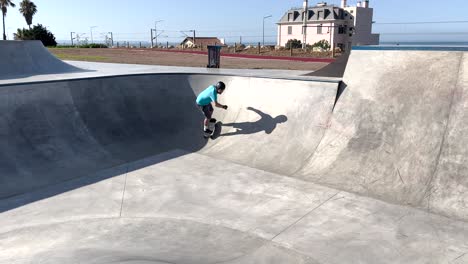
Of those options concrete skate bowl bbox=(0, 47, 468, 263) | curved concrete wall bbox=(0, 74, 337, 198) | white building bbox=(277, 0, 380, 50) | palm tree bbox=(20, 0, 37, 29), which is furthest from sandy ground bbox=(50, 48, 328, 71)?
palm tree bbox=(20, 0, 37, 29)

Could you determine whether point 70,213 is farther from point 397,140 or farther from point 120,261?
point 397,140

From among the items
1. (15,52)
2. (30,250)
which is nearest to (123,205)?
(30,250)

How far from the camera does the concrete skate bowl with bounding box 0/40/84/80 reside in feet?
47.8

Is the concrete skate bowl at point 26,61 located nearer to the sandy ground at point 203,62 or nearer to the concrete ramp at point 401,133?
the sandy ground at point 203,62

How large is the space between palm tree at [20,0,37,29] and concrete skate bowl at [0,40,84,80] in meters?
65.4

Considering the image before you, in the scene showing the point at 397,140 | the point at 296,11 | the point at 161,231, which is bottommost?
the point at 161,231

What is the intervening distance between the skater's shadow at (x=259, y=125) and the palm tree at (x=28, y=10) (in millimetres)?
76020

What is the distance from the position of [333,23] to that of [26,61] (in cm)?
6818

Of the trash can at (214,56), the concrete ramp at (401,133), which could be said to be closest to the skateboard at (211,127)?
the concrete ramp at (401,133)

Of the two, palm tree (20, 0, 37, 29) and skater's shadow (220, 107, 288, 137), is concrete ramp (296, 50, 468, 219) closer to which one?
skater's shadow (220, 107, 288, 137)

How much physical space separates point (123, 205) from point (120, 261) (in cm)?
252

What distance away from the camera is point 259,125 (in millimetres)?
9797

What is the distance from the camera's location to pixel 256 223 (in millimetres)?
5734

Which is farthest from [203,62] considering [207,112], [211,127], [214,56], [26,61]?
[207,112]
